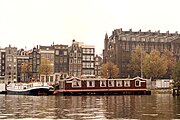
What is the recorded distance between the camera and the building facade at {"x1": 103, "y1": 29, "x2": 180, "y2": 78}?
144625 millimetres

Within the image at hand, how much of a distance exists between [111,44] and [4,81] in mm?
42299

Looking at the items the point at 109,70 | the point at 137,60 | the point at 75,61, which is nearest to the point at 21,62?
the point at 75,61

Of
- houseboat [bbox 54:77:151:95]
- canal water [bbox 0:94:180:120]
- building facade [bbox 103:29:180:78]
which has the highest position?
building facade [bbox 103:29:180:78]

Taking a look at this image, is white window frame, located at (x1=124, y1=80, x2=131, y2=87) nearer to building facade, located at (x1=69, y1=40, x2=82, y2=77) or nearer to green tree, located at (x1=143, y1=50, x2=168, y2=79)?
green tree, located at (x1=143, y1=50, x2=168, y2=79)

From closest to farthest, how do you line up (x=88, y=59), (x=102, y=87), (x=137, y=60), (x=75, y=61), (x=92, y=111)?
1. (x=92, y=111)
2. (x=102, y=87)
3. (x=137, y=60)
4. (x=75, y=61)
5. (x=88, y=59)

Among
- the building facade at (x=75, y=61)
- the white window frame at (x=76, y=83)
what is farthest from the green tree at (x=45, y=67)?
the white window frame at (x=76, y=83)

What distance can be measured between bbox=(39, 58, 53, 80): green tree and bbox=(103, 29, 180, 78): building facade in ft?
84.3

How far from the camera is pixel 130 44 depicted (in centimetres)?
14738

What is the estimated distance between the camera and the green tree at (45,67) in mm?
132375

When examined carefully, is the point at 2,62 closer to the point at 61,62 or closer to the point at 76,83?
the point at 61,62

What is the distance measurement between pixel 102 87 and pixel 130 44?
55.8m

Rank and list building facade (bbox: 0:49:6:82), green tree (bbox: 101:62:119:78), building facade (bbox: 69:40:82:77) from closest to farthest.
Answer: green tree (bbox: 101:62:119:78) < building facade (bbox: 69:40:82:77) < building facade (bbox: 0:49:6:82)

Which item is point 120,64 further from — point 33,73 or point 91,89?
point 91,89

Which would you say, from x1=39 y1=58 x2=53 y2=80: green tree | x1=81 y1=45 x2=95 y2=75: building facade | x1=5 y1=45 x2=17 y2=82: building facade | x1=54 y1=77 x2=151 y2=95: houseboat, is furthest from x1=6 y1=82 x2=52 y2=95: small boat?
x1=81 y1=45 x2=95 y2=75: building facade
